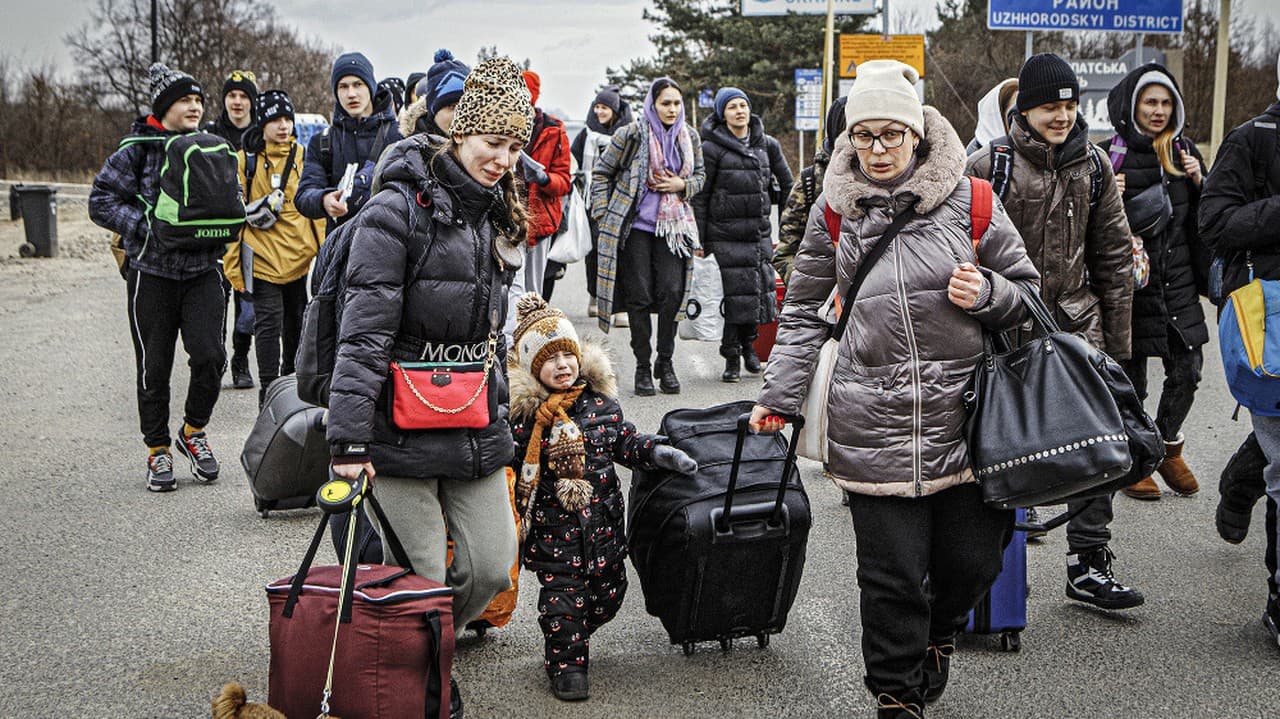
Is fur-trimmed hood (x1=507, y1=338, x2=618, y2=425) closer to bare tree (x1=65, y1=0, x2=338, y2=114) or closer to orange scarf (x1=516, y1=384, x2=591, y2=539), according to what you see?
orange scarf (x1=516, y1=384, x2=591, y2=539)

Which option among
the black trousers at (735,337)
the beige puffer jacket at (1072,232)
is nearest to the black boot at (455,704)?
the beige puffer jacket at (1072,232)

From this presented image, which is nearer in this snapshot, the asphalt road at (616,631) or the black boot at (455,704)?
the black boot at (455,704)

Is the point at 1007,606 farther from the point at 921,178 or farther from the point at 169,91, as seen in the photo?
the point at 169,91

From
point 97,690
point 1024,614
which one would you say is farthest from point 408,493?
point 1024,614

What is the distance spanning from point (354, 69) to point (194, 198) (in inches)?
46.9

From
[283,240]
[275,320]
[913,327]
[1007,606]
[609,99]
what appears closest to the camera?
[913,327]

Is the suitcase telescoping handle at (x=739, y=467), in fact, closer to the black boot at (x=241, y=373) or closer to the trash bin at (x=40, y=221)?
the black boot at (x=241, y=373)

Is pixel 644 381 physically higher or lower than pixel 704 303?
lower

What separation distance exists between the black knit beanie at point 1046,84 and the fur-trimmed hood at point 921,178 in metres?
0.98

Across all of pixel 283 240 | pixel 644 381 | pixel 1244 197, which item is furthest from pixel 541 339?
pixel 644 381

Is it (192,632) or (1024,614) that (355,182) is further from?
(1024,614)

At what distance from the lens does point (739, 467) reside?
4.43 meters

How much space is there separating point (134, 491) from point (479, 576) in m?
3.68

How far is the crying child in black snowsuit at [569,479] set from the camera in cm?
439
